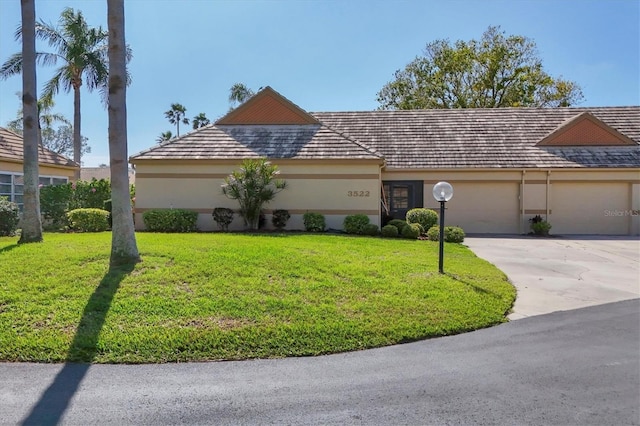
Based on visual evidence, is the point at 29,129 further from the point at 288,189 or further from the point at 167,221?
the point at 288,189

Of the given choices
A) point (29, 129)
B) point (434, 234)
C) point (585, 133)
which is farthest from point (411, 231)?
point (29, 129)

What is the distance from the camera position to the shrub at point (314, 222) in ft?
50.7

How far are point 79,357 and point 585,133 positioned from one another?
873 inches

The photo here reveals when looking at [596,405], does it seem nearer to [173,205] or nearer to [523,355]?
[523,355]

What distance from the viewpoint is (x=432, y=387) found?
3.86 m

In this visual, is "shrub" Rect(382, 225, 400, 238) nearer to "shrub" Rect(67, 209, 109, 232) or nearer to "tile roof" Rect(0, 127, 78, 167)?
"shrub" Rect(67, 209, 109, 232)

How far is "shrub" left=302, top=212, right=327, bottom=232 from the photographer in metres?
15.5

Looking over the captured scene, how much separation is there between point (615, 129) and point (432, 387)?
21.2m

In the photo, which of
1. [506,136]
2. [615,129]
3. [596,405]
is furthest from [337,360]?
[615,129]

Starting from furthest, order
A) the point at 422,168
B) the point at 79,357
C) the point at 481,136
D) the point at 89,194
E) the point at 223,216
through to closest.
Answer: the point at 481,136 → the point at 422,168 → the point at 89,194 → the point at 223,216 → the point at 79,357

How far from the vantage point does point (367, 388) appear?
3.85 m

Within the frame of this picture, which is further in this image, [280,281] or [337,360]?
[280,281]

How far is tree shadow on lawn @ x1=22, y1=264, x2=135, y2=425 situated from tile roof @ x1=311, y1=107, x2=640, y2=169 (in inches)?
573

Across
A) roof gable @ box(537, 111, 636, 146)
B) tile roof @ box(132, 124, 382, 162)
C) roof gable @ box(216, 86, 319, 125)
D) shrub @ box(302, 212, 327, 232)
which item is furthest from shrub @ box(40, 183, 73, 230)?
roof gable @ box(537, 111, 636, 146)
